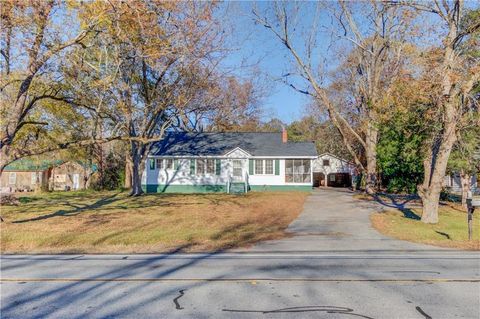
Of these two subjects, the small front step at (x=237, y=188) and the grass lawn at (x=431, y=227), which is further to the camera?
the small front step at (x=237, y=188)

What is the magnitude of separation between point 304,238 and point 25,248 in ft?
28.2

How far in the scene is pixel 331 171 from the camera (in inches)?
1893

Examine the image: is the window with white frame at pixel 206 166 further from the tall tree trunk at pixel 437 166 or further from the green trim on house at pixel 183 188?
the tall tree trunk at pixel 437 166

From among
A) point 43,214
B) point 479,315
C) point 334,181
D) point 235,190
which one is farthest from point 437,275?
point 334,181

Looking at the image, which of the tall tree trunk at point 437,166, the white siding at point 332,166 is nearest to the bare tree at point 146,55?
the tall tree trunk at point 437,166

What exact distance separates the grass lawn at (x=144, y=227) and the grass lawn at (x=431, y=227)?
4.02 metres

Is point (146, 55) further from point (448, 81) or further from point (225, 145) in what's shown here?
point (225, 145)

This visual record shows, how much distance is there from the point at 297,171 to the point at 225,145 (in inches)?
273

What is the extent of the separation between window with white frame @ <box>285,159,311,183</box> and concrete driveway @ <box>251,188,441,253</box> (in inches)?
493

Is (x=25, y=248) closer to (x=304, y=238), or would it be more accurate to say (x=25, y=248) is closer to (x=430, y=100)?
Answer: (x=304, y=238)

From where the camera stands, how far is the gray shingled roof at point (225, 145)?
3481 cm

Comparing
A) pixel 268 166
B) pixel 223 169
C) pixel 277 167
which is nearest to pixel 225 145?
pixel 223 169

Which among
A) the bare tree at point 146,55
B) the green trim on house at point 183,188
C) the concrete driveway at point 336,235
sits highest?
the bare tree at point 146,55

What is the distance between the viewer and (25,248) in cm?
1169
